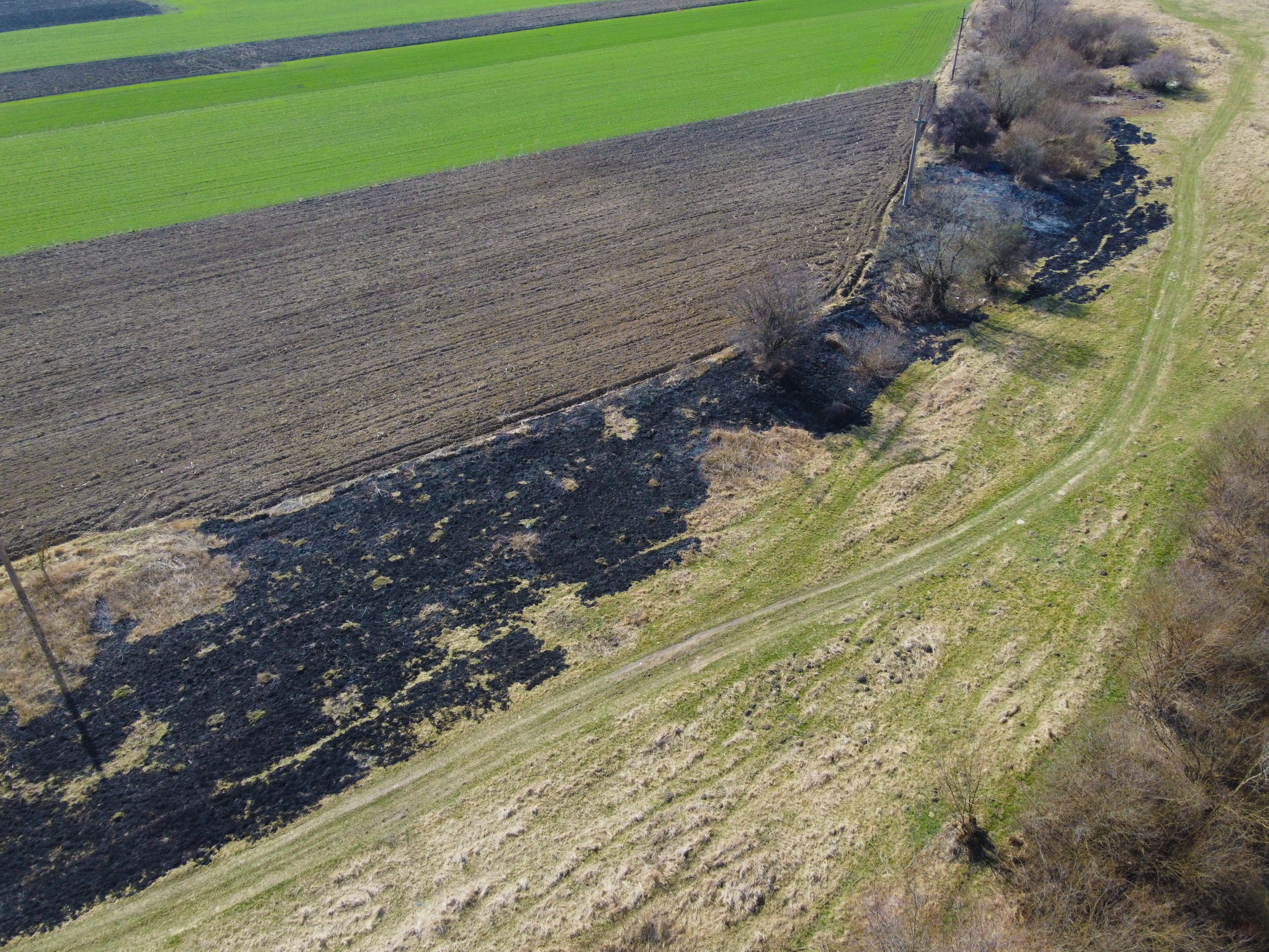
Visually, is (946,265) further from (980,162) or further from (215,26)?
(215,26)

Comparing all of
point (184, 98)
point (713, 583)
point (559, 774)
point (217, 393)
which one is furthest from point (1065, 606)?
point (184, 98)

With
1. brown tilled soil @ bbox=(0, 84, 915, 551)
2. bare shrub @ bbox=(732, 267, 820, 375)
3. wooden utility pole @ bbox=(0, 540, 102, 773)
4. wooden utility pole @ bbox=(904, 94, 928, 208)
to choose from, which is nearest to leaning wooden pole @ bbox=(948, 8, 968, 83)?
brown tilled soil @ bbox=(0, 84, 915, 551)

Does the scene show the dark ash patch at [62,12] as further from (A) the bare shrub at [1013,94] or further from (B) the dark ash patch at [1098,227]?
(B) the dark ash patch at [1098,227]

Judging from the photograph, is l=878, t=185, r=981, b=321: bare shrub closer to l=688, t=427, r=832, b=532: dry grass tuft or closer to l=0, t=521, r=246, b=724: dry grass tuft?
l=688, t=427, r=832, b=532: dry grass tuft

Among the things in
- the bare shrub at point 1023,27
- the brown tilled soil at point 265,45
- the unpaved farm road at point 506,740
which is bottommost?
the unpaved farm road at point 506,740

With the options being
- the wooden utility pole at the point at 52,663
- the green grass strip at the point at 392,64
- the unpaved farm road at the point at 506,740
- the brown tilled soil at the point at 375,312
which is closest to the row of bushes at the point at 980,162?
the brown tilled soil at the point at 375,312

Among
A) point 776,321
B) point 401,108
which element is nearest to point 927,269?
point 776,321

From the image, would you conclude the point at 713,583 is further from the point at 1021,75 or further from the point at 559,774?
the point at 1021,75
